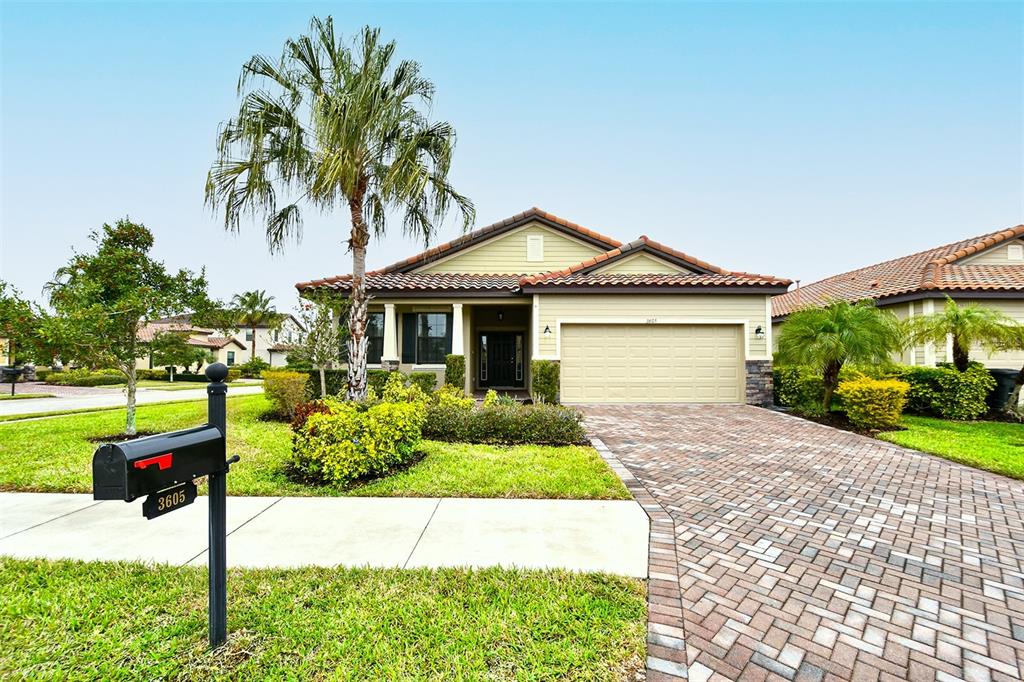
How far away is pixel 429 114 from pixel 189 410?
10.1 meters

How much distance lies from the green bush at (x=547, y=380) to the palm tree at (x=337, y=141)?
499 centimetres

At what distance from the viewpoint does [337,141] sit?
7535 mm

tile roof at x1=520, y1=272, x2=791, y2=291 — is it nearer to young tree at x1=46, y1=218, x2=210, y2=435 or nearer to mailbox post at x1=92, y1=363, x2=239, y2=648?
young tree at x1=46, y1=218, x2=210, y2=435

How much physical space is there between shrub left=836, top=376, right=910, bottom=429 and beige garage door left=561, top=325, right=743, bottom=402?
145 inches

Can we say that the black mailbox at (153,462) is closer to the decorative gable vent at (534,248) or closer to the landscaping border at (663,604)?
the landscaping border at (663,604)

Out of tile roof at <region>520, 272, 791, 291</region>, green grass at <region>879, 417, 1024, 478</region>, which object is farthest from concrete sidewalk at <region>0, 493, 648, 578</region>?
Answer: tile roof at <region>520, 272, 791, 291</region>

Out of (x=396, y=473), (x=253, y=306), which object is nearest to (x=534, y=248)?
(x=396, y=473)

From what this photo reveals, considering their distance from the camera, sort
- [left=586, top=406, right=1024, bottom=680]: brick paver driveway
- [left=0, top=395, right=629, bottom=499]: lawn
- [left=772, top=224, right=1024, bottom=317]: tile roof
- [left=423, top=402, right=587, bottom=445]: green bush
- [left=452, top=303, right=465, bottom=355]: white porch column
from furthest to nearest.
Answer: [left=452, top=303, right=465, bottom=355]: white porch column
[left=772, top=224, right=1024, bottom=317]: tile roof
[left=423, top=402, right=587, bottom=445]: green bush
[left=0, top=395, right=629, bottom=499]: lawn
[left=586, top=406, right=1024, bottom=680]: brick paver driveway

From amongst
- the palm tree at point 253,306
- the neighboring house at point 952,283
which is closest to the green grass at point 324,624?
the neighboring house at point 952,283

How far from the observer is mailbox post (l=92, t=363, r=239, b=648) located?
1589 millimetres

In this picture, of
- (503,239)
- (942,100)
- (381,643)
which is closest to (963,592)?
(381,643)

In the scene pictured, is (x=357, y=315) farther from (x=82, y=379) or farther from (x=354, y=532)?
(x=82, y=379)

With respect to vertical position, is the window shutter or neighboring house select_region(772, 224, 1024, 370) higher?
neighboring house select_region(772, 224, 1024, 370)

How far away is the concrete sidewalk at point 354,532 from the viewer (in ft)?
10.2
